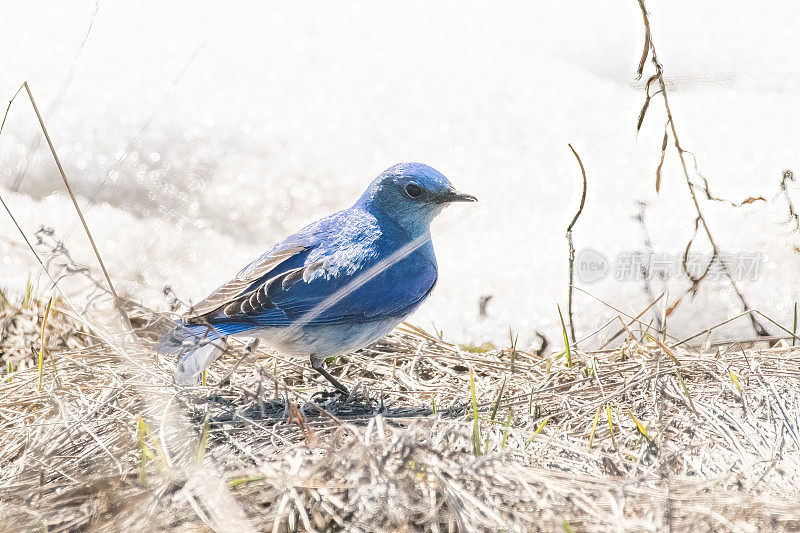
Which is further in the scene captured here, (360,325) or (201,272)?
(201,272)

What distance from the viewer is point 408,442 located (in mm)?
2324

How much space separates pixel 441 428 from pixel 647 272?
216 centimetres

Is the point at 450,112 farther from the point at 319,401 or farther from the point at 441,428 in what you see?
the point at 441,428

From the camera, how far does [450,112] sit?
5.25 metres

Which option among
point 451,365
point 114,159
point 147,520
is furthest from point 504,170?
point 147,520

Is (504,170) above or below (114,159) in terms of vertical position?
above

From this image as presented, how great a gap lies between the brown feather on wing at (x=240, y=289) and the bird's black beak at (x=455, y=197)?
0.63 metres

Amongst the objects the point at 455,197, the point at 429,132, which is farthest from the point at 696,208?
the point at 429,132

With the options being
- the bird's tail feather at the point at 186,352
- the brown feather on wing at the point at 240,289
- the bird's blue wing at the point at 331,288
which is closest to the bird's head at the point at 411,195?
the bird's blue wing at the point at 331,288

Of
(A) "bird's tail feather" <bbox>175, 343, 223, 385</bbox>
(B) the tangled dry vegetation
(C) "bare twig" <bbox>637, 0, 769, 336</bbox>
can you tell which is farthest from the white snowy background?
(A) "bird's tail feather" <bbox>175, 343, 223, 385</bbox>

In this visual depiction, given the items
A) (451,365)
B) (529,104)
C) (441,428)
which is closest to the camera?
(441,428)

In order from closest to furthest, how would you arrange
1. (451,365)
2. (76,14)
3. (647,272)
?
(451,365) → (647,272) → (76,14)

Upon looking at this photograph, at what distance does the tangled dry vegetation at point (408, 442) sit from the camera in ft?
7.33

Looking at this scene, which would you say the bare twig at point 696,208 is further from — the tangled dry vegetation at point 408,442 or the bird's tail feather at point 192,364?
the bird's tail feather at point 192,364
